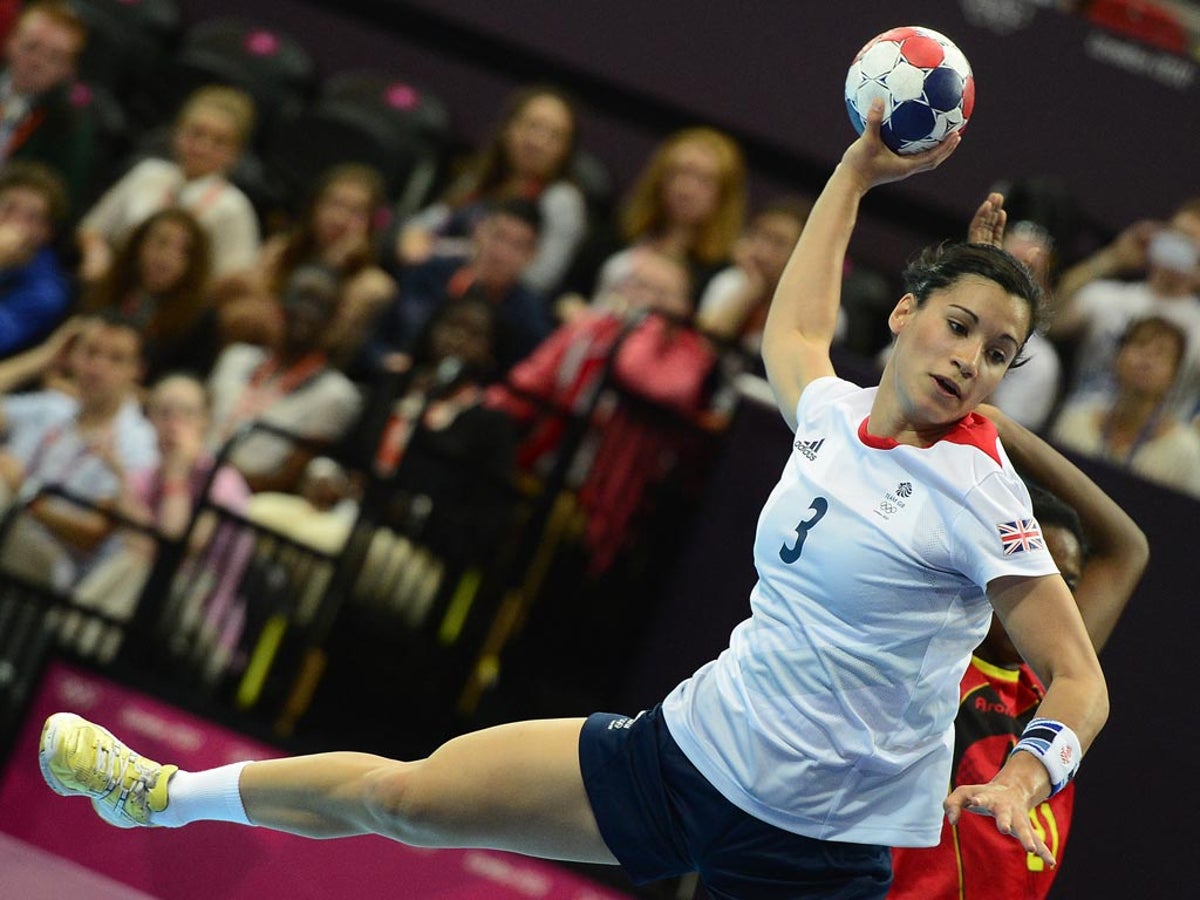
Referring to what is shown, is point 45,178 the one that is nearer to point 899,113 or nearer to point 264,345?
point 264,345

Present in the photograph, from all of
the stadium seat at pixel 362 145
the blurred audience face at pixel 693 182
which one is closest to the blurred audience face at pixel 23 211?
the stadium seat at pixel 362 145

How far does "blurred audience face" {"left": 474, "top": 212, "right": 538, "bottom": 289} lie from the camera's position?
20.2 ft

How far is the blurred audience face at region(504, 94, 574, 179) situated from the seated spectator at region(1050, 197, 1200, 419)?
6.71ft

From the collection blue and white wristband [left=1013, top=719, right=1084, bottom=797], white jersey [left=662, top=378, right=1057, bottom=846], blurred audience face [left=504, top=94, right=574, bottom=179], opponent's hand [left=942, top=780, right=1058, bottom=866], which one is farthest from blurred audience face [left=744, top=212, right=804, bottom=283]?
opponent's hand [left=942, top=780, right=1058, bottom=866]

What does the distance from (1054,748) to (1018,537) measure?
0.34m

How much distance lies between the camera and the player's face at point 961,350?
2701 mm

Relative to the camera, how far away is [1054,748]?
2436mm

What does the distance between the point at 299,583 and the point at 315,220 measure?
192cm

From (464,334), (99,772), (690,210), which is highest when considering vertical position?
(690,210)

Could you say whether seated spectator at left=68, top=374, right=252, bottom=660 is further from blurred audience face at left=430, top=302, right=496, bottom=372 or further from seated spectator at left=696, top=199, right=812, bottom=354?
seated spectator at left=696, top=199, right=812, bottom=354

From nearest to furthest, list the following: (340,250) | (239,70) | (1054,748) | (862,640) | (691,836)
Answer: (1054,748) < (862,640) < (691,836) < (340,250) < (239,70)

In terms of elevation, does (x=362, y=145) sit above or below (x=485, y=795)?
above

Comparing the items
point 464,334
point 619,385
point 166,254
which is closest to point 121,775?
point 619,385

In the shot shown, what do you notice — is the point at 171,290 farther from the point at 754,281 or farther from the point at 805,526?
the point at 805,526
